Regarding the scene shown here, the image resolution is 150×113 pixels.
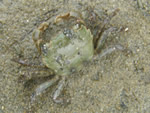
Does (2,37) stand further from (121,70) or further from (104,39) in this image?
(121,70)

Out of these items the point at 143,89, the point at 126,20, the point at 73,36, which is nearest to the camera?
the point at 73,36

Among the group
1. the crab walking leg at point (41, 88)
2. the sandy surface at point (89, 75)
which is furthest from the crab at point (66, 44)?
the sandy surface at point (89, 75)

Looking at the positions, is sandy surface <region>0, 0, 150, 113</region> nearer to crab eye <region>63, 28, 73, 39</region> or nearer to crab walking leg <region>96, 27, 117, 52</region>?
crab walking leg <region>96, 27, 117, 52</region>

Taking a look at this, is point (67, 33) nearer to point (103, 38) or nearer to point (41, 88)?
point (103, 38)

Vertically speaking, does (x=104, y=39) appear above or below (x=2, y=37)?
below

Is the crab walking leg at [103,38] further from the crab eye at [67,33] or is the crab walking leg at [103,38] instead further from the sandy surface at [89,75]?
the crab eye at [67,33]

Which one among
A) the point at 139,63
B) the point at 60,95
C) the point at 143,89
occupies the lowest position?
the point at 143,89

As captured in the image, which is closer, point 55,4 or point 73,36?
point 73,36

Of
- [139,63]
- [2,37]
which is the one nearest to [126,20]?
[139,63]
